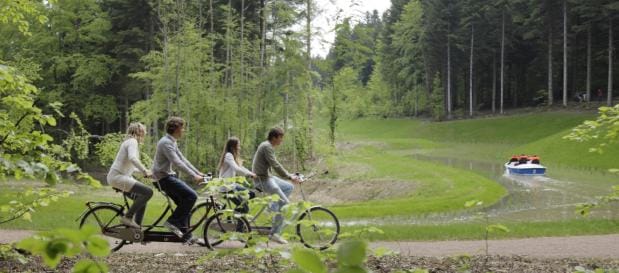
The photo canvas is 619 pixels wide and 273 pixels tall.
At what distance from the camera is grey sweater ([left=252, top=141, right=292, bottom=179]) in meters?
8.76

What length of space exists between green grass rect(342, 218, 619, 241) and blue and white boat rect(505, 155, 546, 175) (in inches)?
527

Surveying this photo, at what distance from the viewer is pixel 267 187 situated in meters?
8.88

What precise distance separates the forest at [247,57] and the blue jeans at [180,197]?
10.7 feet

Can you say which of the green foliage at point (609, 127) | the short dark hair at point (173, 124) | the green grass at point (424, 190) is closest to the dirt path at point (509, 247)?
the short dark hair at point (173, 124)

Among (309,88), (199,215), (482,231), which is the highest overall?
(309,88)

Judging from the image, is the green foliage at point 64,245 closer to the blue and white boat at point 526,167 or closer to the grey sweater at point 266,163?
the grey sweater at point 266,163

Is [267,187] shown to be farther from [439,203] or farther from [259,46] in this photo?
[259,46]

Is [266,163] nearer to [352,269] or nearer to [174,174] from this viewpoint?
[174,174]

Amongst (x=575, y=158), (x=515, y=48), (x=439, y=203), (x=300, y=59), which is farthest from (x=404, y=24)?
(x=439, y=203)

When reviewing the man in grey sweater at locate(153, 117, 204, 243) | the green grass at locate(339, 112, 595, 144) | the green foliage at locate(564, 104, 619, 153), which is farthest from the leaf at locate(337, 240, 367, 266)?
the green grass at locate(339, 112, 595, 144)

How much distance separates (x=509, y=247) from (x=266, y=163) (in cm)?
479

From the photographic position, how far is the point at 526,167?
2570 centimetres

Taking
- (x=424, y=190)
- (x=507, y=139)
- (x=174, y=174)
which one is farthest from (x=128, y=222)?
(x=507, y=139)

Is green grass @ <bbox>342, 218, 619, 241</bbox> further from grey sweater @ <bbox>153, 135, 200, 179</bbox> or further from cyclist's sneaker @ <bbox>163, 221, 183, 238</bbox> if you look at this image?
grey sweater @ <bbox>153, 135, 200, 179</bbox>
